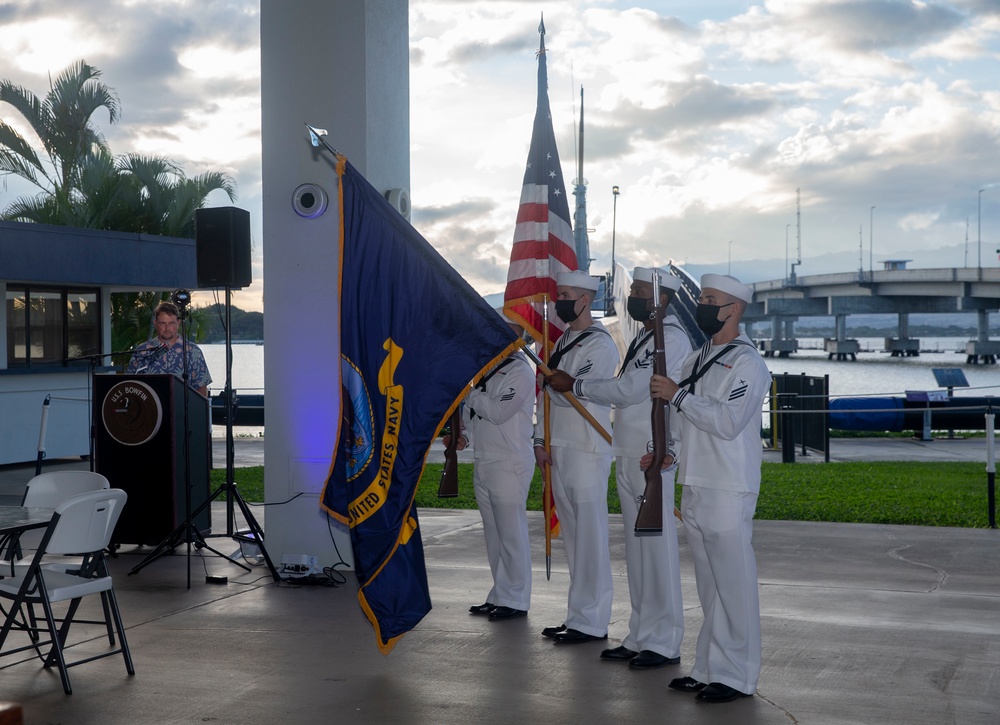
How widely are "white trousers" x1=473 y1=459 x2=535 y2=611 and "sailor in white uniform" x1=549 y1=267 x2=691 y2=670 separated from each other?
3.24ft

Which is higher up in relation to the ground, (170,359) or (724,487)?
(170,359)

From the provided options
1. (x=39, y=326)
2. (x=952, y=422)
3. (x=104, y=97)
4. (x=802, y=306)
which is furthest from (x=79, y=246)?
(x=802, y=306)

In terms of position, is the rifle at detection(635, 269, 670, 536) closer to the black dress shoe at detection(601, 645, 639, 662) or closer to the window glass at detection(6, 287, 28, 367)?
the black dress shoe at detection(601, 645, 639, 662)

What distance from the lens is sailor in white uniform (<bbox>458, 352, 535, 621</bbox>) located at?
263 inches

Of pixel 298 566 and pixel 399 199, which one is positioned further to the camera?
pixel 399 199

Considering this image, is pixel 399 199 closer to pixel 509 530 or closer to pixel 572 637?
pixel 509 530

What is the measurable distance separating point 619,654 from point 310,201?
4270mm

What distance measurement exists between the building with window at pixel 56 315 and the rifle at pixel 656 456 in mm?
12007

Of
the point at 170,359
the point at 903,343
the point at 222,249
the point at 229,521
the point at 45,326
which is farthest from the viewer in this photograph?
the point at 903,343

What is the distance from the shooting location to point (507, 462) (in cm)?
678

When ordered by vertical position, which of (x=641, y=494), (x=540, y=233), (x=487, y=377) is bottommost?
(x=641, y=494)

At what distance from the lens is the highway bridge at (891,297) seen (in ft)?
190

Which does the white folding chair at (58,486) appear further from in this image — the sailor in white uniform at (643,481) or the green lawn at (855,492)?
the green lawn at (855,492)

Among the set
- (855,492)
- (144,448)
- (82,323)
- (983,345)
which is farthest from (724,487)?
(983,345)
